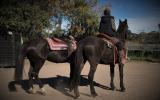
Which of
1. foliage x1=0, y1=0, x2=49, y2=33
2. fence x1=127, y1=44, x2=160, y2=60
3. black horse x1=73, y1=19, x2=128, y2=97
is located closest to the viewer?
black horse x1=73, y1=19, x2=128, y2=97

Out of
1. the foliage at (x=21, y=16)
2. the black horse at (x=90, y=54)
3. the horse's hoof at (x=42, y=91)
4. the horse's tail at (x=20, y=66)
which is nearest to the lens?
the black horse at (x=90, y=54)

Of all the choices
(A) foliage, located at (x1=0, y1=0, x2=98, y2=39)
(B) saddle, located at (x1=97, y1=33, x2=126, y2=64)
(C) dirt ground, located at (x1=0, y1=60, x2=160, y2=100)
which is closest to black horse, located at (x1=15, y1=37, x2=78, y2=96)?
(C) dirt ground, located at (x1=0, y1=60, x2=160, y2=100)

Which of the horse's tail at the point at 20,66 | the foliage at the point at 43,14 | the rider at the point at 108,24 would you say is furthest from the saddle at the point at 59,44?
the foliage at the point at 43,14

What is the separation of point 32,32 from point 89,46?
902cm

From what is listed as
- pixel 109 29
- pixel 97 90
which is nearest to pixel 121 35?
pixel 109 29

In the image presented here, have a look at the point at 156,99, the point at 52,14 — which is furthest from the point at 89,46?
the point at 52,14

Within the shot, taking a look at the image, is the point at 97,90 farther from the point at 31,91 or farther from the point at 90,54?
the point at 31,91

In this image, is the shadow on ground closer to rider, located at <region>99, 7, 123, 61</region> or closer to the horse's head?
rider, located at <region>99, 7, 123, 61</region>

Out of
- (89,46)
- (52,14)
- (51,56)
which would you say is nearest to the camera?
(89,46)

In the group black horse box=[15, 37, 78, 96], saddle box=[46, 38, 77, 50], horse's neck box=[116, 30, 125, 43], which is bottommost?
black horse box=[15, 37, 78, 96]

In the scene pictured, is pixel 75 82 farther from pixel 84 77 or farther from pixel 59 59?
pixel 84 77

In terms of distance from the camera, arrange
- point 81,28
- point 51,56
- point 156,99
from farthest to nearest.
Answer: point 81,28
point 51,56
point 156,99

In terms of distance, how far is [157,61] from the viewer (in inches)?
543

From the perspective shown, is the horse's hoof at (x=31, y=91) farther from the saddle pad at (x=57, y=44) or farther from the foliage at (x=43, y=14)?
the foliage at (x=43, y=14)
